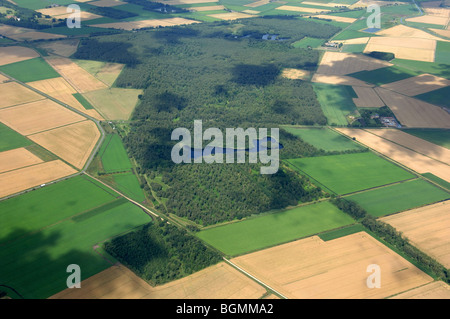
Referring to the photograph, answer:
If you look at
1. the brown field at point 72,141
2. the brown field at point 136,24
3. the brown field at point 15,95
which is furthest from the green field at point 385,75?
the brown field at point 15,95

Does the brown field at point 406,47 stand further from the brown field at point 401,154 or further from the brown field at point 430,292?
the brown field at point 430,292

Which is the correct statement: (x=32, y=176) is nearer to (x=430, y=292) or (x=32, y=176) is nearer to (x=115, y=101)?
(x=115, y=101)

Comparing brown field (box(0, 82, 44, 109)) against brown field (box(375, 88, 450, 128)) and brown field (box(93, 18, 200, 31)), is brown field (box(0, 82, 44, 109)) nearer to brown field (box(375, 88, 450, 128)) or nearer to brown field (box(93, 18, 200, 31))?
brown field (box(93, 18, 200, 31))

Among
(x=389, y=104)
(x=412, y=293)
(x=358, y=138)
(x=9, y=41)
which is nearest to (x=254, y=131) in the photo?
(x=358, y=138)

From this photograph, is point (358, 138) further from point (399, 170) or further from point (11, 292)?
point (11, 292)

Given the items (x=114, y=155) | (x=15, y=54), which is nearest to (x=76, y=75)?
(x=15, y=54)
